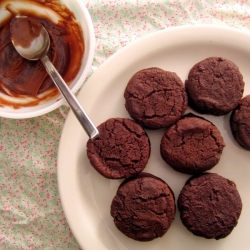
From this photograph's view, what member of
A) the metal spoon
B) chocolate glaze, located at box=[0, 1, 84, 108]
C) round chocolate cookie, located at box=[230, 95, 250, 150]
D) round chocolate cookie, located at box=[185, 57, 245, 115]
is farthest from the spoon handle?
round chocolate cookie, located at box=[230, 95, 250, 150]

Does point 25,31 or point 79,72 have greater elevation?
point 25,31

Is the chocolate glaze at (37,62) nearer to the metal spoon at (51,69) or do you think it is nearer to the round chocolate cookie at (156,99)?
the metal spoon at (51,69)

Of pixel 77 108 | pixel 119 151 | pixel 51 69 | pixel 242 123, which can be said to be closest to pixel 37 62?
pixel 51 69

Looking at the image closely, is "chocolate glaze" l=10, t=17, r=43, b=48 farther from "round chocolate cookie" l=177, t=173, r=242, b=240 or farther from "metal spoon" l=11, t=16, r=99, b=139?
"round chocolate cookie" l=177, t=173, r=242, b=240

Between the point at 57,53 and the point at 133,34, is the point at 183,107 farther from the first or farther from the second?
the point at 57,53

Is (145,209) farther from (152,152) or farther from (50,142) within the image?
(50,142)

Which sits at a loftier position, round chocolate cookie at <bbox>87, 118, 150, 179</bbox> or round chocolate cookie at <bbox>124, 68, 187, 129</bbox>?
round chocolate cookie at <bbox>124, 68, 187, 129</bbox>

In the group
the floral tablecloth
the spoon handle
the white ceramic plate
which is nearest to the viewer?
the spoon handle
